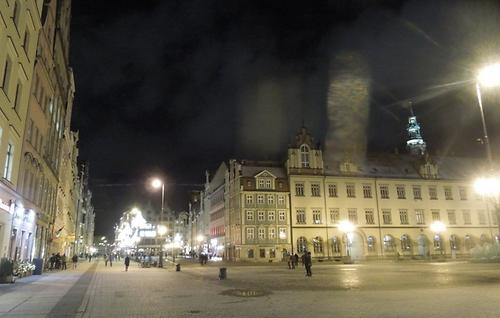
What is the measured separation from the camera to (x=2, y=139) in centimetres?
2214

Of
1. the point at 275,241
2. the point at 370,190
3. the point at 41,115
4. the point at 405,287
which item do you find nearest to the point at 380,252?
the point at 370,190

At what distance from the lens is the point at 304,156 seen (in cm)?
6931

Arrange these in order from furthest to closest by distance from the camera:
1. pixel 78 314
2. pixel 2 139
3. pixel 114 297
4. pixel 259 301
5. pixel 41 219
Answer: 1. pixel 41 219
2. pixel 2 139
3. pixel 114 297
4. pixel 259 301
5. pixel 78 314

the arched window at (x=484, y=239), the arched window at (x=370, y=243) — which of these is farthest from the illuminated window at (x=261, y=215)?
the arched window at (x=484, y=239)

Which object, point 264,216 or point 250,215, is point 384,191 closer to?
point 264,216

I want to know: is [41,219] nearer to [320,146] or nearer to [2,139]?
[2,139]

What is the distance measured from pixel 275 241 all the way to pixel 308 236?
5442mm

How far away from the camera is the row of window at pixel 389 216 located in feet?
218

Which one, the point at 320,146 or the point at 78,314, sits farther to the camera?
the point at 320,146

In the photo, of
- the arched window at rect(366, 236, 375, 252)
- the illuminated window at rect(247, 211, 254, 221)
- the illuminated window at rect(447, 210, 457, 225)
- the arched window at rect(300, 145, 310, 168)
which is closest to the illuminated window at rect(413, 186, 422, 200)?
the illuminated window at rect(447, 210, 457, 225)

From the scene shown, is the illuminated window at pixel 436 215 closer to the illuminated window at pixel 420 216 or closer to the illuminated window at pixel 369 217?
the illuminated window at pixel 420 216

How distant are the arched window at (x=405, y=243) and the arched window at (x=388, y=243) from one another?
1.96 metres

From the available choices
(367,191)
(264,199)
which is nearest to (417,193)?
(367,191)

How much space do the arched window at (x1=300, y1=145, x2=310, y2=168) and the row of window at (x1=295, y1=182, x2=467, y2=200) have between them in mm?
3405
